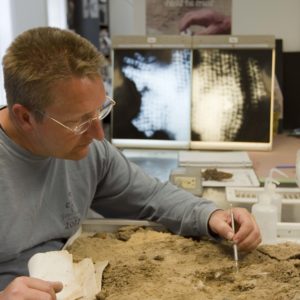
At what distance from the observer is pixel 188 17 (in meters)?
2.98

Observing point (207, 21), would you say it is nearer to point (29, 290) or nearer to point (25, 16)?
point (25, 16)

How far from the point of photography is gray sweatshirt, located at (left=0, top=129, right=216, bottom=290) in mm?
1209

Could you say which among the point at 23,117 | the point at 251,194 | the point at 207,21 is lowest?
the point at 251,194

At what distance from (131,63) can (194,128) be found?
1.51ft

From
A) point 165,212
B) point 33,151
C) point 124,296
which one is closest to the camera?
point 124,296

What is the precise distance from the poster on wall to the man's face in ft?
6.24

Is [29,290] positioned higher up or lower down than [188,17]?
lower down

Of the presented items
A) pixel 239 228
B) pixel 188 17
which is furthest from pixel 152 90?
pixel 239 228

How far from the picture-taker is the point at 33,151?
1239mm

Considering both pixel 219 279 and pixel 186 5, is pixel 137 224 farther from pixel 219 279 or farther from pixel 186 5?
pixel 186 5

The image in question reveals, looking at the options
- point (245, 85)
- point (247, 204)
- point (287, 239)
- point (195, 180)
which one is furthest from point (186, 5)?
point (287, 239)

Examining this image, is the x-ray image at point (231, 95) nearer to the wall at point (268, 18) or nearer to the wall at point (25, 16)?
the wall at point (268, 18)

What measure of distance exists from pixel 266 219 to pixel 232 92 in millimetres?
1199

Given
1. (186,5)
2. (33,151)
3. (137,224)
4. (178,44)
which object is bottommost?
(137,224)
